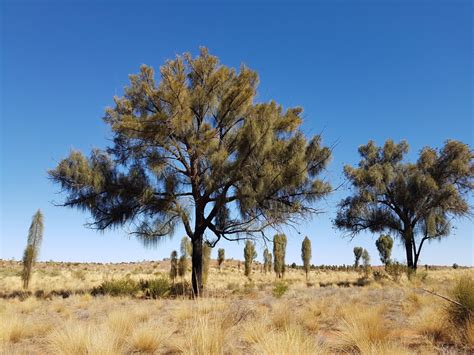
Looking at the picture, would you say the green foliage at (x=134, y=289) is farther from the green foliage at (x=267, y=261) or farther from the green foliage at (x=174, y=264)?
the green foliage at (x=267, y=261)

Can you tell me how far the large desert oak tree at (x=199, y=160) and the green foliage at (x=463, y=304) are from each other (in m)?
8.22

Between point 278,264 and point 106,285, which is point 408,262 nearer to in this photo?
point 278,264

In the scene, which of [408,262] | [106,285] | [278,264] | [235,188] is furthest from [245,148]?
[278,264]

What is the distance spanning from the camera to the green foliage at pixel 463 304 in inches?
Result: 280

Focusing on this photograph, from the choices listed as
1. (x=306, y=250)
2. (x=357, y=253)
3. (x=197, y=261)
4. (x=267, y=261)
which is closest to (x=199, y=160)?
(x=197, y=261)

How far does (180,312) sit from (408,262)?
69.5 feet

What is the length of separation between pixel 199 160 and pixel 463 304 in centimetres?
1169

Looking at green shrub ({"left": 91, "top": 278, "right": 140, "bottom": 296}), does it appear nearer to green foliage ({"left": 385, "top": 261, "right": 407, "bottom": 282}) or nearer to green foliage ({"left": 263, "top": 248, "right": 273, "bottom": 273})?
green foliage ({"left": 385, "top": 261, "right": 407, "bottom": 282})

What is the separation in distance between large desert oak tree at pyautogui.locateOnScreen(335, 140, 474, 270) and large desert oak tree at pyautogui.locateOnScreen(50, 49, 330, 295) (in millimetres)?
11493

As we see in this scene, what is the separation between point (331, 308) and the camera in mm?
11008

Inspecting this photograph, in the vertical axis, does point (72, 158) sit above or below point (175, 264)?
above

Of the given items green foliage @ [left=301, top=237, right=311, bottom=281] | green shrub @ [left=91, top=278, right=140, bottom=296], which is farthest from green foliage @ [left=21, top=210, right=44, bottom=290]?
green foliage @ [left=301, top=237, right=311, bottom=281]

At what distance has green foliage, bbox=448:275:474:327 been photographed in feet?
23.3

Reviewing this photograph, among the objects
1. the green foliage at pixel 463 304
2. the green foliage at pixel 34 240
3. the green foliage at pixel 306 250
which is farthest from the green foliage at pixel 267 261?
the green foliage at pixel 463 304
